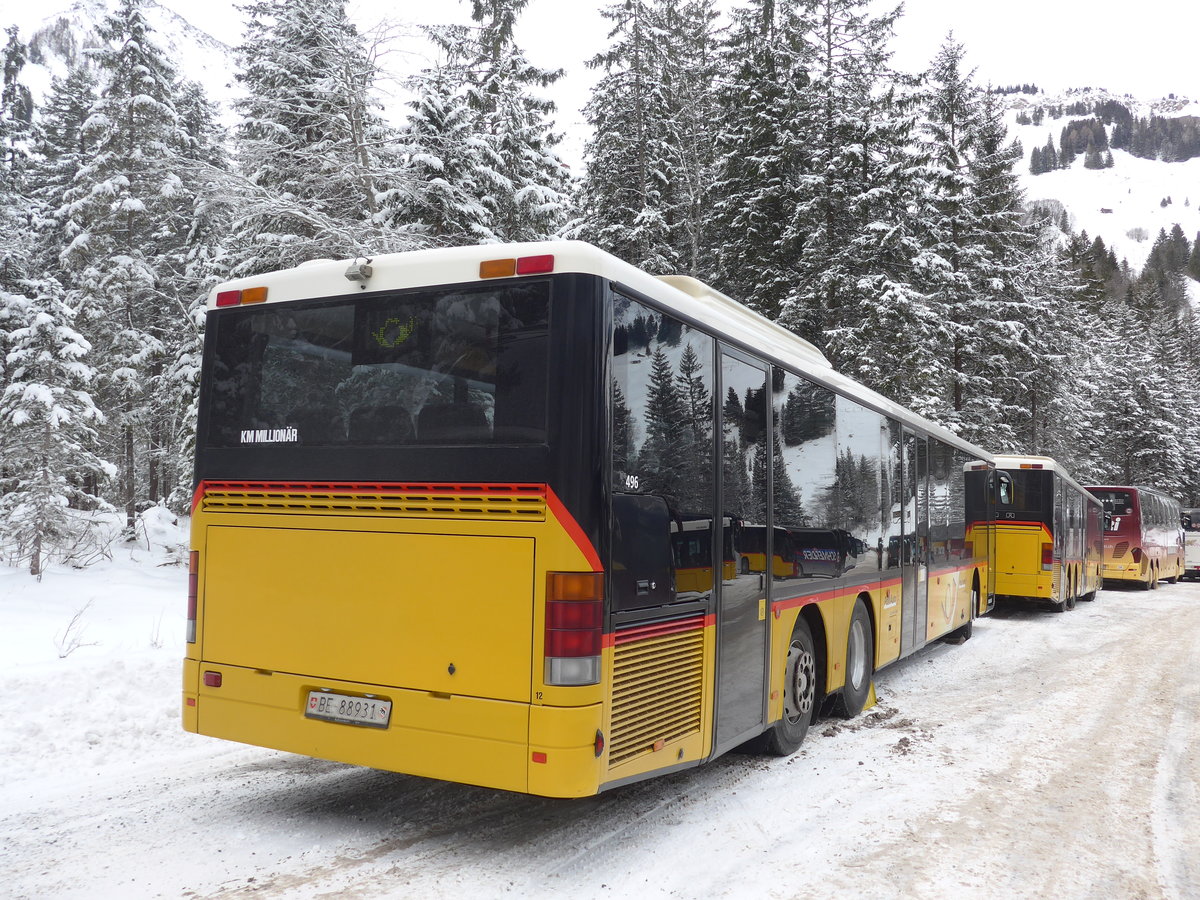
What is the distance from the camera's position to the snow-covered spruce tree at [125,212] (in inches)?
845

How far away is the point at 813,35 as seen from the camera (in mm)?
23641

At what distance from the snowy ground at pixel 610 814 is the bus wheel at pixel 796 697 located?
6.2 inches

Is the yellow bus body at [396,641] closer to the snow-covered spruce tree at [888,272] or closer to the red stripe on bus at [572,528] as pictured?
the red stripe on bus at [572,528]

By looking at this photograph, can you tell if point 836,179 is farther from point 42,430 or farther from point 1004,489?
point 42,430

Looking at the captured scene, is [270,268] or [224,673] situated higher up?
[270,268]

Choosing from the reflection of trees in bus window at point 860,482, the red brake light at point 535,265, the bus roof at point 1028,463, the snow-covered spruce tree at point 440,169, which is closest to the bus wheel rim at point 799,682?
the reflection of trees in bus window at point 860,482

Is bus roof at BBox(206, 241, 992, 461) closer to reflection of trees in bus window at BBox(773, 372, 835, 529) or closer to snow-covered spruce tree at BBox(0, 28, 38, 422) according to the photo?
reflection of trees in bus window at BBox(773, 372, 835, 529)

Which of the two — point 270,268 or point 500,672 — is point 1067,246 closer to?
point 270,268

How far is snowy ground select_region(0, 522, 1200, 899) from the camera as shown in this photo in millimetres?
4348

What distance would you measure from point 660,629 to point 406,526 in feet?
4.76

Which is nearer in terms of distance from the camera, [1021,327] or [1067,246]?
[1021,327]

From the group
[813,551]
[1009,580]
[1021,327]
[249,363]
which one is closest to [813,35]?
[1021,327]

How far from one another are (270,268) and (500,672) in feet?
45.0

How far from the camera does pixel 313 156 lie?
51.5 ft
